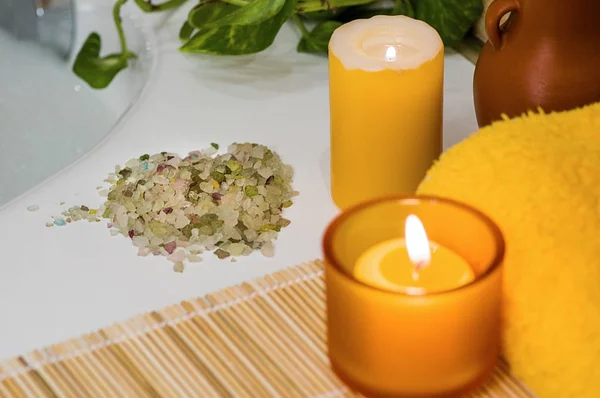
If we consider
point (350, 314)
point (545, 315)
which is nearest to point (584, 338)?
point (545, 315)

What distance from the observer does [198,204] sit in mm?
693

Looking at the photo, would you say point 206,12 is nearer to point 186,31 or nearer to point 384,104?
point 186,31

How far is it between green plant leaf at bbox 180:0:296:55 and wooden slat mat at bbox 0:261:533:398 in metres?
0.32

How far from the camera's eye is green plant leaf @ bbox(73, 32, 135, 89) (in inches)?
40.0

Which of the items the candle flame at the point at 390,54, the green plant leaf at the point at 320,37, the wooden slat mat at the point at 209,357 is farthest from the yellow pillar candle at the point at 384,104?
the green plant leaf at the point at 320,37

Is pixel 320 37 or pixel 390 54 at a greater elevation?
pixel 390 54

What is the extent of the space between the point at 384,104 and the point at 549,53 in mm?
126

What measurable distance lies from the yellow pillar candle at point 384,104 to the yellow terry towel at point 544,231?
9 cm

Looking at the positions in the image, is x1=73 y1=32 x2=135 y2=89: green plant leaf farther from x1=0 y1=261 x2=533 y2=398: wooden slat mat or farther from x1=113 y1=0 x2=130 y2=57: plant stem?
x1=0 y1=261 x2=533 y2=398: wooden slat mat

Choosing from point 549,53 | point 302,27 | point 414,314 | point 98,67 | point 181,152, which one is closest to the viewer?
point 414,314

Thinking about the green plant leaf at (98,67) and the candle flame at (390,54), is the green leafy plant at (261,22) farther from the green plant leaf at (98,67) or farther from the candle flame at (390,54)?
the candle flame at (390,54)

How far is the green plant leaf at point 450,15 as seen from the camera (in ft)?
2.91

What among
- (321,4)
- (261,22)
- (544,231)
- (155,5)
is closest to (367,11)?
(321,4)

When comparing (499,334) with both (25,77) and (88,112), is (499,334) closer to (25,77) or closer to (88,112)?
(88,112)
